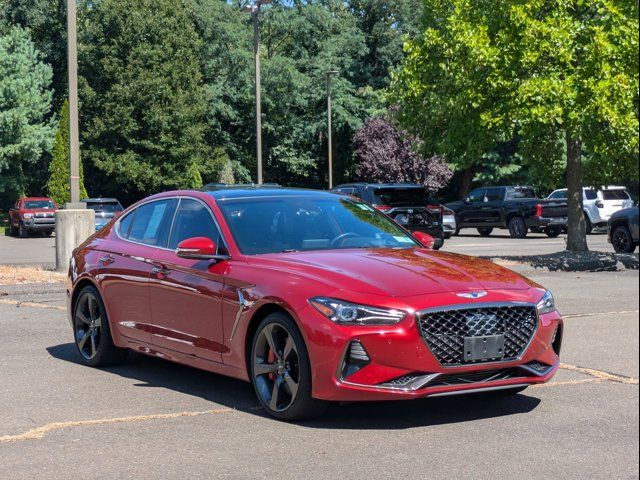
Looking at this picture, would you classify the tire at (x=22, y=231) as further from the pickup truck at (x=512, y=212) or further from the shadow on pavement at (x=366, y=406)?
the shadow on pavement at (x=366, y=406)

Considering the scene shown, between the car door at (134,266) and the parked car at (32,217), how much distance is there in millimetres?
33990

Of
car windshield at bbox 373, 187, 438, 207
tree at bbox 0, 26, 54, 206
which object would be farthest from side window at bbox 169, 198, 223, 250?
tree at bbox 0, 26, 54, 206

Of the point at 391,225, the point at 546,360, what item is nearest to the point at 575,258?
the point at 391,225

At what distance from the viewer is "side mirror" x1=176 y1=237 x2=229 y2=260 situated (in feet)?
23.1

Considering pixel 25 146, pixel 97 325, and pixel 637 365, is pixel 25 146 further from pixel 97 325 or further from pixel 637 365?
pixel 637 365

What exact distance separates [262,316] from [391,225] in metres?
1.74

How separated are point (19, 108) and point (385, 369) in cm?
4971

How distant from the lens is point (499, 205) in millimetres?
37719

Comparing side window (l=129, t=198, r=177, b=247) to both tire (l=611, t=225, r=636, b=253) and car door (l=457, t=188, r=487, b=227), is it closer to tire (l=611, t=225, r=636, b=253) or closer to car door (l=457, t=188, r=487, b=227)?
tire (l=611, t=225, r=636, b=253)

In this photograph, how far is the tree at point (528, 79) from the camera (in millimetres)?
19016

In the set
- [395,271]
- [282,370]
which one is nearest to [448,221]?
[395,271]

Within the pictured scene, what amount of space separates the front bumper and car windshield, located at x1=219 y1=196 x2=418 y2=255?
1.31 metres

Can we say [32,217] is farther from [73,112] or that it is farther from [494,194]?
[73,112]

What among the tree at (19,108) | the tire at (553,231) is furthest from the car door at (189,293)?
the tree at (19,108)
